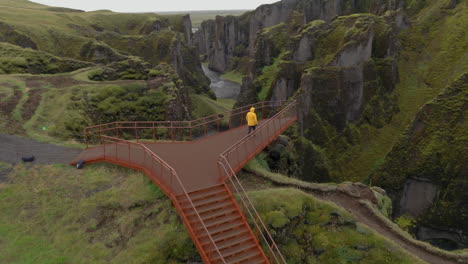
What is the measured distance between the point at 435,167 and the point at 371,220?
2312 centimetres

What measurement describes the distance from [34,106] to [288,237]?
20399 mm

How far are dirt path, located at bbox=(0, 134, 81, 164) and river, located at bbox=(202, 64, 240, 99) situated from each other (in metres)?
74.8

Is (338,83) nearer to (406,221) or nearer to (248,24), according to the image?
(406,221)

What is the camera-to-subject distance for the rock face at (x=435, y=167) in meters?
30.4

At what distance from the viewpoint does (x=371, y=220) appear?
14.2 meters

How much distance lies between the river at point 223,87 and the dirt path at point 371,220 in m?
76.6

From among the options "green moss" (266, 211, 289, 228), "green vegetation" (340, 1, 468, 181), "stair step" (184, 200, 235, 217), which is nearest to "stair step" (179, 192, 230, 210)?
"stair step" (184, 200, 235, 217)

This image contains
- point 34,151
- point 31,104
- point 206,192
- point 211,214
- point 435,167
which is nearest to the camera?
point 211,214

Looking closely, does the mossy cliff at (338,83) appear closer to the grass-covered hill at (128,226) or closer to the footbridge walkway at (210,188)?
the footbridge walkway at (210,188)

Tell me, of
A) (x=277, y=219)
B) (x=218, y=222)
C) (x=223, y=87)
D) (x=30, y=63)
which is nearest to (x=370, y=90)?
(x=277, y=219)

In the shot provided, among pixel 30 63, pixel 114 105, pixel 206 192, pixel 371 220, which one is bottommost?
pixel 371 220

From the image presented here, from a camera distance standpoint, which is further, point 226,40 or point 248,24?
point 226,40

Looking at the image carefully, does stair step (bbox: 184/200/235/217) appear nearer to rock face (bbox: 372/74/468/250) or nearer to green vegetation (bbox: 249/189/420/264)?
green vegetation (bbox: 249/189/420/264)

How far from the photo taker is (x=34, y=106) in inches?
895
